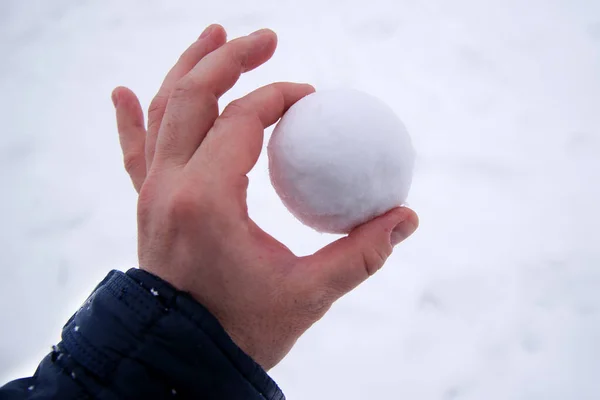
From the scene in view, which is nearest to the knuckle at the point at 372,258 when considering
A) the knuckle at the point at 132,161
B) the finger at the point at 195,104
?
the finger at the point at 195,104

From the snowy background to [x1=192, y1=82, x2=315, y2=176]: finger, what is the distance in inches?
35.1

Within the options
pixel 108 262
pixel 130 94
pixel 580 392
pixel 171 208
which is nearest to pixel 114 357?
pixel 171 208

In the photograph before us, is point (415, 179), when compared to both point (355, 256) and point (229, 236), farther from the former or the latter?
point (229, 236)

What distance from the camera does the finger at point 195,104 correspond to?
100 centimetres

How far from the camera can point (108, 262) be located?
6.48 feet

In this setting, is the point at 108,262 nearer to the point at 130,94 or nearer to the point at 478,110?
the point at 130,94

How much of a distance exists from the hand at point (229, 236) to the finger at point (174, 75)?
5.6 inches

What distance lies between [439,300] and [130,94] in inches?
50.6

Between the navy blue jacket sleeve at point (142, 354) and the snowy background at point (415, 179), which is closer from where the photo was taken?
the navy blue jacket sleeve at point (142, 354)

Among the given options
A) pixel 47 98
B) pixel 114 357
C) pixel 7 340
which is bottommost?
pixel 114 357

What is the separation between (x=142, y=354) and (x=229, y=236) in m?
0.26

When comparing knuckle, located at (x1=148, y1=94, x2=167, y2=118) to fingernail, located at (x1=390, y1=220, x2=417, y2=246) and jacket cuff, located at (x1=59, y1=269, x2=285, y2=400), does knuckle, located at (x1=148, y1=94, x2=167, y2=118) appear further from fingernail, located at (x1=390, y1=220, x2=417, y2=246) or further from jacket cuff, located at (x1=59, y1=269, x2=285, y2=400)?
fingernail, located at (x1=390, y1=220, x2=417, y2=246)

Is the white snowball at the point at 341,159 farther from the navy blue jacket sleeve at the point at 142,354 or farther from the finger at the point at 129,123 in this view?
the finger at the point at 129,123

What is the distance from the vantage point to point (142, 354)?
32.6 inches
